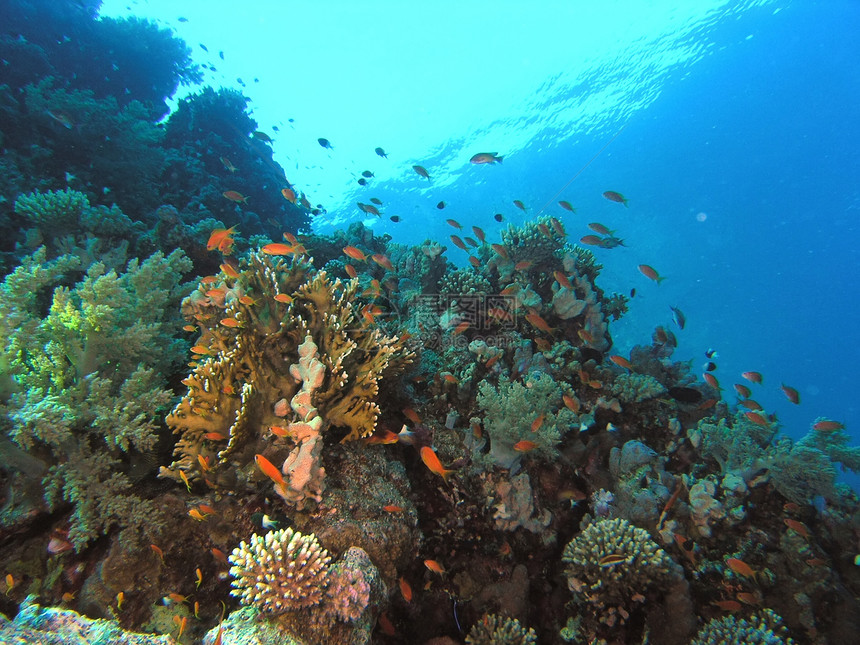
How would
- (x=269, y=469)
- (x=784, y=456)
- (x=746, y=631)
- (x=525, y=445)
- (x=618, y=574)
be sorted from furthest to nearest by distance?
(x=784, y=456)
(x=525, y=445)
(x=618, y=574)
(x=746, y=631)
(x=269, y=469)

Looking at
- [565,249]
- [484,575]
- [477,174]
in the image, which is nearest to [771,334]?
[477,174]

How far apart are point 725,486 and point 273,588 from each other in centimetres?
490

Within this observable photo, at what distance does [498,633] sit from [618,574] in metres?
1.27

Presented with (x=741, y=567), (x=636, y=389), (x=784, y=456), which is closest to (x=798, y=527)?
(x=784, y=456)

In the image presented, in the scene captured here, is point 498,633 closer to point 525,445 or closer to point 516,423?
point 525,445

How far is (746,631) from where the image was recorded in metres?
3.09

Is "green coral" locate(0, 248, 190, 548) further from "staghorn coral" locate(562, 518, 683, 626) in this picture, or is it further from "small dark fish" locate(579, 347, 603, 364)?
"small dark fish" locate(579, 347, 603, 364)

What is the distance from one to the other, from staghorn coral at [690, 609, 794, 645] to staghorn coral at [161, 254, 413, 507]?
3675 millimetres

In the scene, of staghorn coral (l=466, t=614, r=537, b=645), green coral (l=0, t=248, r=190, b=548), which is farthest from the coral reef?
staghorn coral (l=466, t=614, r=537, b=645)

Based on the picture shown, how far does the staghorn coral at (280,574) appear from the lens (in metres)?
2.19

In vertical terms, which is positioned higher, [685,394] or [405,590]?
[685,394]

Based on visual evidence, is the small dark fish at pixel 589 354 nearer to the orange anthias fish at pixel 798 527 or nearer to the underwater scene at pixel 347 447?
the underwater scene at pixel 347 447

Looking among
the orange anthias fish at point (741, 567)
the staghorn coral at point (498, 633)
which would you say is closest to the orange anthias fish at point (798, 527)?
the orange anthias fish at point (741, 567)

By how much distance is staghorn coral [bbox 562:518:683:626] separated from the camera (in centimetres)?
325
